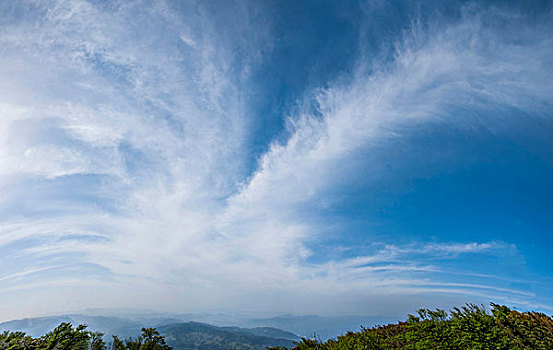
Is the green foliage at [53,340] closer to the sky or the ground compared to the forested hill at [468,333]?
closer to the ground

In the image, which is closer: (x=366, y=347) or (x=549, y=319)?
(x=549, y=319)

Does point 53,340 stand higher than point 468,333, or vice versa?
point 468,333

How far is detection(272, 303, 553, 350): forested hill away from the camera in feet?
32.2

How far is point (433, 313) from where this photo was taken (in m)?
15.0

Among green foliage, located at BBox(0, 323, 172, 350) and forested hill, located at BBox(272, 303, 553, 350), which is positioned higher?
forested hill, located at BBox(272, 303, 553, 350)

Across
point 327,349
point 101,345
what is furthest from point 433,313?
point 101,345

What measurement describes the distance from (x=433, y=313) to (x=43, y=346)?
27.0m

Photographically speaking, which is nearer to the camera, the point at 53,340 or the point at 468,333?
the point at 468,333

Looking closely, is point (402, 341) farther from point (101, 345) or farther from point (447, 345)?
point (101, 345)

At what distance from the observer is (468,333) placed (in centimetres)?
1120

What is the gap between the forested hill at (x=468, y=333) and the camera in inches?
386

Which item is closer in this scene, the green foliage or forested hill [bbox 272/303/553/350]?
forested hill [bbox 272/303/553/350]

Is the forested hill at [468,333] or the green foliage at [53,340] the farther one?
the green foliage at [53,340]

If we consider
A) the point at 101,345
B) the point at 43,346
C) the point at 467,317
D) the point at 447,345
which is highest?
the point at 467,317
